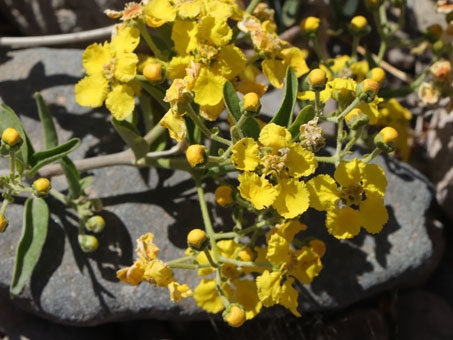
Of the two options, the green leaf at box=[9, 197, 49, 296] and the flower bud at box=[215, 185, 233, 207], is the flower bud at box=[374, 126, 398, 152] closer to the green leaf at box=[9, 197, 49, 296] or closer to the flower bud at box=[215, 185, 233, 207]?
the flower bud at box=[215, 185, 233, 207]

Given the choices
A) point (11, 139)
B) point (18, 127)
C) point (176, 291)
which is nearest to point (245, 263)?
point (176, 291)

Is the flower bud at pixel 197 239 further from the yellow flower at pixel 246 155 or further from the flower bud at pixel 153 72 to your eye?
the flower bud at pixel 153 72

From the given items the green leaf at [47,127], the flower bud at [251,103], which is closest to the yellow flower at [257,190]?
the flower bud at [251,103]

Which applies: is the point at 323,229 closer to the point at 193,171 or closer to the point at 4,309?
the point at 193,171

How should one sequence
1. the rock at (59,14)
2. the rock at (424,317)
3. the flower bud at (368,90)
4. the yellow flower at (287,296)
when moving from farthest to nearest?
1. the rock at (59,14)
2. the rock at (424,317)
3. the yellow flower at (287,296)
4. the flower bud at (368,90)

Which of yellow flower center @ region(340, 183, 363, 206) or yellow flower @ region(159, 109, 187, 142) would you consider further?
yellow flower center @ region(340, 183, 363, 206)

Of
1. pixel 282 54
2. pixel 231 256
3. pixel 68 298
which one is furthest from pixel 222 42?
pixel 68 298

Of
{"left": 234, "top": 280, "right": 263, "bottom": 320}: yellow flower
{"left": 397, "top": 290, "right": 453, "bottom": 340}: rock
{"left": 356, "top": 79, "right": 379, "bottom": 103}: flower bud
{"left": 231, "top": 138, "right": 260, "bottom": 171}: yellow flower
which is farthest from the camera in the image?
{"left": 397, "top": 290, "right": 453, "bottom": 340}: rock

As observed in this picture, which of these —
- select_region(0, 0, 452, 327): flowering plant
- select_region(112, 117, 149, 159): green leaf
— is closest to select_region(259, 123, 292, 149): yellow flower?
select_region(0, 0, 452, 327): flowering plant
